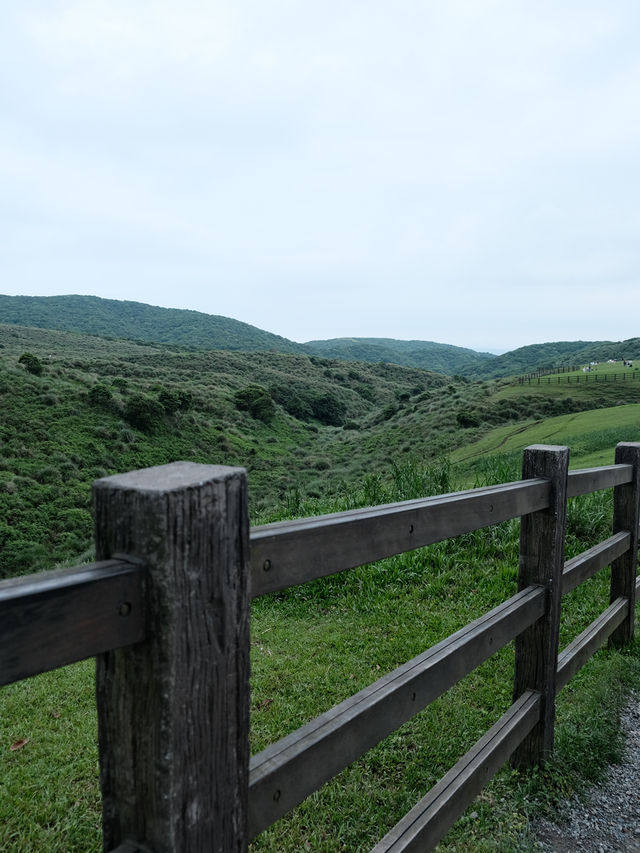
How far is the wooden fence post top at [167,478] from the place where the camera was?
1.01 meters

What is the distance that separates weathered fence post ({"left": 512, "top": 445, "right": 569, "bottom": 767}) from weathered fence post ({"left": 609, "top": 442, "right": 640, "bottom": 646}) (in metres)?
1.62

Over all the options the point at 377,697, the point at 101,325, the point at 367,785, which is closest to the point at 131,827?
the point at 377,697

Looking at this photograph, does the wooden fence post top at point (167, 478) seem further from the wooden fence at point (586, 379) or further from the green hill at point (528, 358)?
the green hill at point (528, 358)

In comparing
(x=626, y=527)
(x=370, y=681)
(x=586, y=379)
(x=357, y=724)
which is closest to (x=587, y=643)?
(x=626, y=527)

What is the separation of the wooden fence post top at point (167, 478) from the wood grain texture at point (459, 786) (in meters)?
1.52

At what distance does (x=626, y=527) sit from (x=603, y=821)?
2131mm

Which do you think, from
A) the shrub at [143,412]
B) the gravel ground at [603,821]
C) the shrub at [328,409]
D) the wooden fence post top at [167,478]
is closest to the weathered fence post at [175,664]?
the wooden fence post top at [167,478]

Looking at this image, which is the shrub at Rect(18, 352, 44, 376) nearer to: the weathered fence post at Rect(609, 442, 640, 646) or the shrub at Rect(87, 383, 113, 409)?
the shrub at Rect(87, 383, 113, 409)

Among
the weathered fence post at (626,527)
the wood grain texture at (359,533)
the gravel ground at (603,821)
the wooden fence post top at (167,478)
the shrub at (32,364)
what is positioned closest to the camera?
the wooden fence post top at (167,478)

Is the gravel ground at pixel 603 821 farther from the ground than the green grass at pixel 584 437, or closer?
closer

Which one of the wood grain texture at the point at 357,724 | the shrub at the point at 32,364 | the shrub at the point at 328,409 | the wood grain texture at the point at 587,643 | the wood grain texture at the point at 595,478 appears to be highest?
the shrub at the point at 32,364

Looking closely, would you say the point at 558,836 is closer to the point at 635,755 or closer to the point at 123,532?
the point at 635,755

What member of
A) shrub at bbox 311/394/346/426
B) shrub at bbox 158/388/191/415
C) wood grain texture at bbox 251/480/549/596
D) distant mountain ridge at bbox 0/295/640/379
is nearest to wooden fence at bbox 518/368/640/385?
shrub at bbox 158/388/191/415

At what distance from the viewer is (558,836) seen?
2479 millimetres
